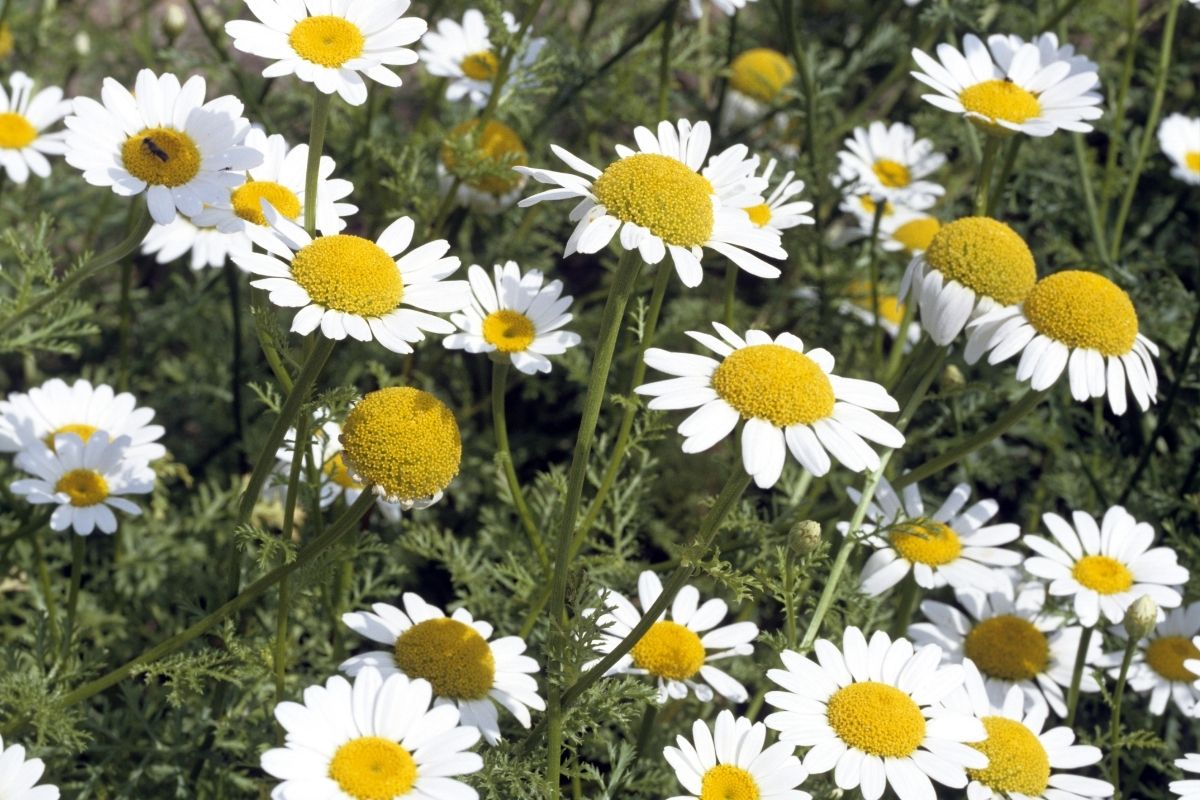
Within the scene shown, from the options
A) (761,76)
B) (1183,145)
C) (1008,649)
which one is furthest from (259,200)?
(1183,145)

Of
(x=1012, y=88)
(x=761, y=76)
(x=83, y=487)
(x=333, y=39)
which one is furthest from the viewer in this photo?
(x=761, y=76)

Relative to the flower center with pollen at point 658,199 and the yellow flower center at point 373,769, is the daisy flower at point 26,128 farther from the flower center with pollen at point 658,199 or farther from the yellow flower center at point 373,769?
the yellow flower center at point 373,769

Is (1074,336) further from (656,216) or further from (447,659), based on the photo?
(447,659)

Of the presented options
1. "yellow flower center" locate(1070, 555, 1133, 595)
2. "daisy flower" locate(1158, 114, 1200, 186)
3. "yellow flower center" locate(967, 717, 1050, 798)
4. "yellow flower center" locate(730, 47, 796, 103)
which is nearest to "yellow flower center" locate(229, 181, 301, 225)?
"yellow flower center" locate(967, 717, 1050, 798)

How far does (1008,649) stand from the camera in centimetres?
258

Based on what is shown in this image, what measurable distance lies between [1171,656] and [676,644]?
3.35 ft

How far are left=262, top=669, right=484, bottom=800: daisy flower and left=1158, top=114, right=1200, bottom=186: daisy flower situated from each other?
2817 millimetres

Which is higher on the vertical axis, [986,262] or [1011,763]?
[986,262]

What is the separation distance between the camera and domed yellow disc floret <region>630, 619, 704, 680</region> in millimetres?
2324

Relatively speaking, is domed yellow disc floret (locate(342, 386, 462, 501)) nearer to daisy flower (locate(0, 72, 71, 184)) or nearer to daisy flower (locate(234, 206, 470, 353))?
daisy flower (locate(234, 206, 470, 353))

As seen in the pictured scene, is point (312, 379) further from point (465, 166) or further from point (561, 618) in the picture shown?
point (465, 166)

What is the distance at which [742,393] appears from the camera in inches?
72.3

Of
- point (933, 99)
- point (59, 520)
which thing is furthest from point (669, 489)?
point (59, 520)

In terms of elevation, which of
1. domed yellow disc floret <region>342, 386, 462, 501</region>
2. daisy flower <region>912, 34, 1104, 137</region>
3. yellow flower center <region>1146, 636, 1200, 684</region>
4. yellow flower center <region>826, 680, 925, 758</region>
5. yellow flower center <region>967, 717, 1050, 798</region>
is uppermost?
daisy flower <region>912, 34, 1104, 137</region>
